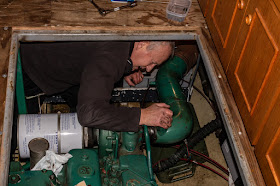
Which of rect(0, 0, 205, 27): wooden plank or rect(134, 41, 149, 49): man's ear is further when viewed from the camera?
rect(134, 41, 149, 49): man's ear

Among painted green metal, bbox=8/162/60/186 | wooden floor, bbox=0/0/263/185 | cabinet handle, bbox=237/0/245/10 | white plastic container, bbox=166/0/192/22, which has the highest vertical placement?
cabinet handle, bbox=237/0/245/10

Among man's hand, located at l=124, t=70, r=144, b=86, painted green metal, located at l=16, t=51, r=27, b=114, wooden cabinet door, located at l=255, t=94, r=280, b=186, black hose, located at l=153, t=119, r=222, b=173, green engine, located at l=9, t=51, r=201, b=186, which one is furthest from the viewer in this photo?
man's hand, located at l=124, t=70, r=144, b=86

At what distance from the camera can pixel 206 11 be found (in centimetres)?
220

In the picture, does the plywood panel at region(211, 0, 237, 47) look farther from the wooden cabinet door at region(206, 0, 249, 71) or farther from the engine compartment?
the engine compartment

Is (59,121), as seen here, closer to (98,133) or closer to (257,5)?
(98,133)

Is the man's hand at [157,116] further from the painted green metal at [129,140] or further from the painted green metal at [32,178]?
the painted green metal at [32,178]

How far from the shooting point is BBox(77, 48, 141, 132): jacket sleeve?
6.89 feet

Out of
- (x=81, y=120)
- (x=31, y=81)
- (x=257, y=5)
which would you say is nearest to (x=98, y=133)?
(x=81, y=120)

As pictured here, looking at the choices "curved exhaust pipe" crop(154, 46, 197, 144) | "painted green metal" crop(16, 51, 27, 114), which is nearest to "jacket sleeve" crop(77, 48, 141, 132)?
"curved exhaust pipe" crop(154, 46, 197, 144)

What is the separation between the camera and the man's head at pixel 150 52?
91.6 inches

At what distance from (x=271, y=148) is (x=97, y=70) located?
44.2 inches

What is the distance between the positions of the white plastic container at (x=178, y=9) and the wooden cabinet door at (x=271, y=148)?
38.1 inches

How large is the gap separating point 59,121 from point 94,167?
0.40m

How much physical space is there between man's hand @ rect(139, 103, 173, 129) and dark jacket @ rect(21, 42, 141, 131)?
0.07 metres
